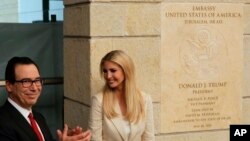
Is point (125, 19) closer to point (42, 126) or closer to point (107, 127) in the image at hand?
point (107, 127)

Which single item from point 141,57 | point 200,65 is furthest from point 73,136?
point 200,65

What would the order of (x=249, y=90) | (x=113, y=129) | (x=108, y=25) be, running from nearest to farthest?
(x=113, y=129)
(x=108, y=25)
(x=249, y=90)

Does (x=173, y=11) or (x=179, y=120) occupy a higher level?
(x=173, y=11)

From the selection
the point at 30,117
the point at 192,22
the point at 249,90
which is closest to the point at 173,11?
the point at 192,22

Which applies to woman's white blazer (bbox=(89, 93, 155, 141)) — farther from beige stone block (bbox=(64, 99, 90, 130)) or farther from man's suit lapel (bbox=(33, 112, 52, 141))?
man's suit lapel (bbox=(33, 112, 52, 141))

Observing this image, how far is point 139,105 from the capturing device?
4.54 meters

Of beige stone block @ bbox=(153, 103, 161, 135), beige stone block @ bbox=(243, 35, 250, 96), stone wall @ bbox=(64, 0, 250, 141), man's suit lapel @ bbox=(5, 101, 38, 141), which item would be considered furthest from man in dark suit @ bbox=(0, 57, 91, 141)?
beige stone block @ bbox=(243, 35, 250, 96)

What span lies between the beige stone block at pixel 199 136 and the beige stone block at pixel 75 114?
909 mm

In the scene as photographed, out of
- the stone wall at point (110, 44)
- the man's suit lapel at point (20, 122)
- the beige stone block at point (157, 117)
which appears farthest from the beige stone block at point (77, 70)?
the man's suit lapel at point (20, 122)

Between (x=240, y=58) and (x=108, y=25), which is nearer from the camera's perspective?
(x=108, y=25)

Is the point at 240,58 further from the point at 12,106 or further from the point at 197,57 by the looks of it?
the point at 12,106

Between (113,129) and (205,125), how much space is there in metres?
1.87

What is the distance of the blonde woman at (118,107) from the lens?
4.46 metres

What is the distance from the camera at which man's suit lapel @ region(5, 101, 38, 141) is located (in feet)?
9.51
